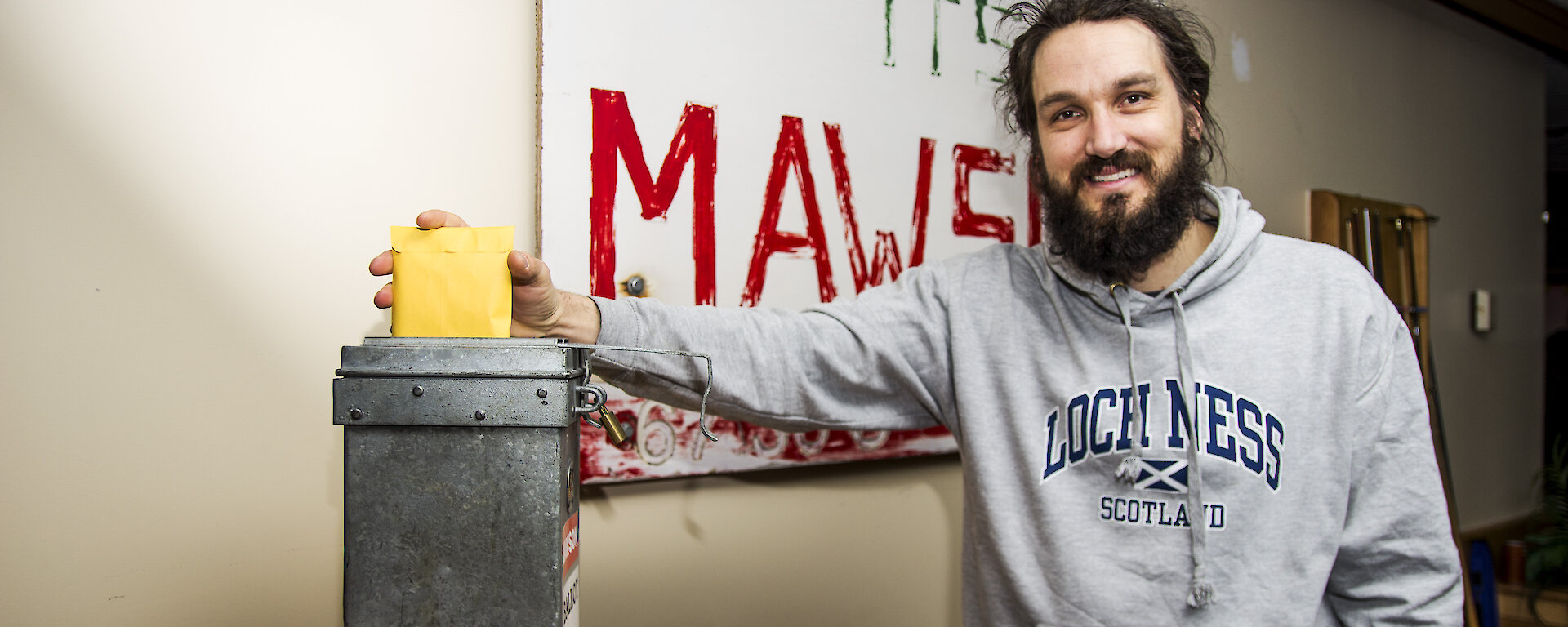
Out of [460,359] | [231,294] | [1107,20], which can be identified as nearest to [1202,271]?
[1107,20]

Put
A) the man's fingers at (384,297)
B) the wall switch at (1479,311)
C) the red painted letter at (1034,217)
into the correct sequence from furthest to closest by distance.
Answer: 1. the wall switch at (1479,311)
2. the red painted letter at (1034,217)
3. the man's fingers at (384,297)

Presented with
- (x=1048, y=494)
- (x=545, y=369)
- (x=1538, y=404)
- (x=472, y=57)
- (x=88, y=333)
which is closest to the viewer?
(x=545, y=369)

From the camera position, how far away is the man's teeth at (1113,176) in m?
1.12

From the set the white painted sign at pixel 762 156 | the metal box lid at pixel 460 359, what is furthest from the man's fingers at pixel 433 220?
the white painted sign at pixel 762 156

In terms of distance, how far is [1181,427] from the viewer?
1.05 m

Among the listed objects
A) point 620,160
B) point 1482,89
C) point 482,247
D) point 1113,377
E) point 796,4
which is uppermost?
point 1482,89

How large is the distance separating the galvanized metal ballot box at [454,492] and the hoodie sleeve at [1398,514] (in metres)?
0.97

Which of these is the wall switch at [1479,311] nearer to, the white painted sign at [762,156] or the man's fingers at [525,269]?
the white painted sign at [762,156]

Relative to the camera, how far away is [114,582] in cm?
96

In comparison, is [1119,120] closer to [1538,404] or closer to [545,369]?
[545,369]

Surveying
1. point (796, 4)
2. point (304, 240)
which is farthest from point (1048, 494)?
point (304, 240)

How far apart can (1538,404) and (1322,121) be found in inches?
73.8

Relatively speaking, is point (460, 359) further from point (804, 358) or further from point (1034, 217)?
point (1034, 217)

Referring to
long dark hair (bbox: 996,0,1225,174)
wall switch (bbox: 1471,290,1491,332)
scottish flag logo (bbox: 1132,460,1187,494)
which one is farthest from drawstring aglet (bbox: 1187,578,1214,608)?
wall switch (bbox: 1471,290,1491,332)
